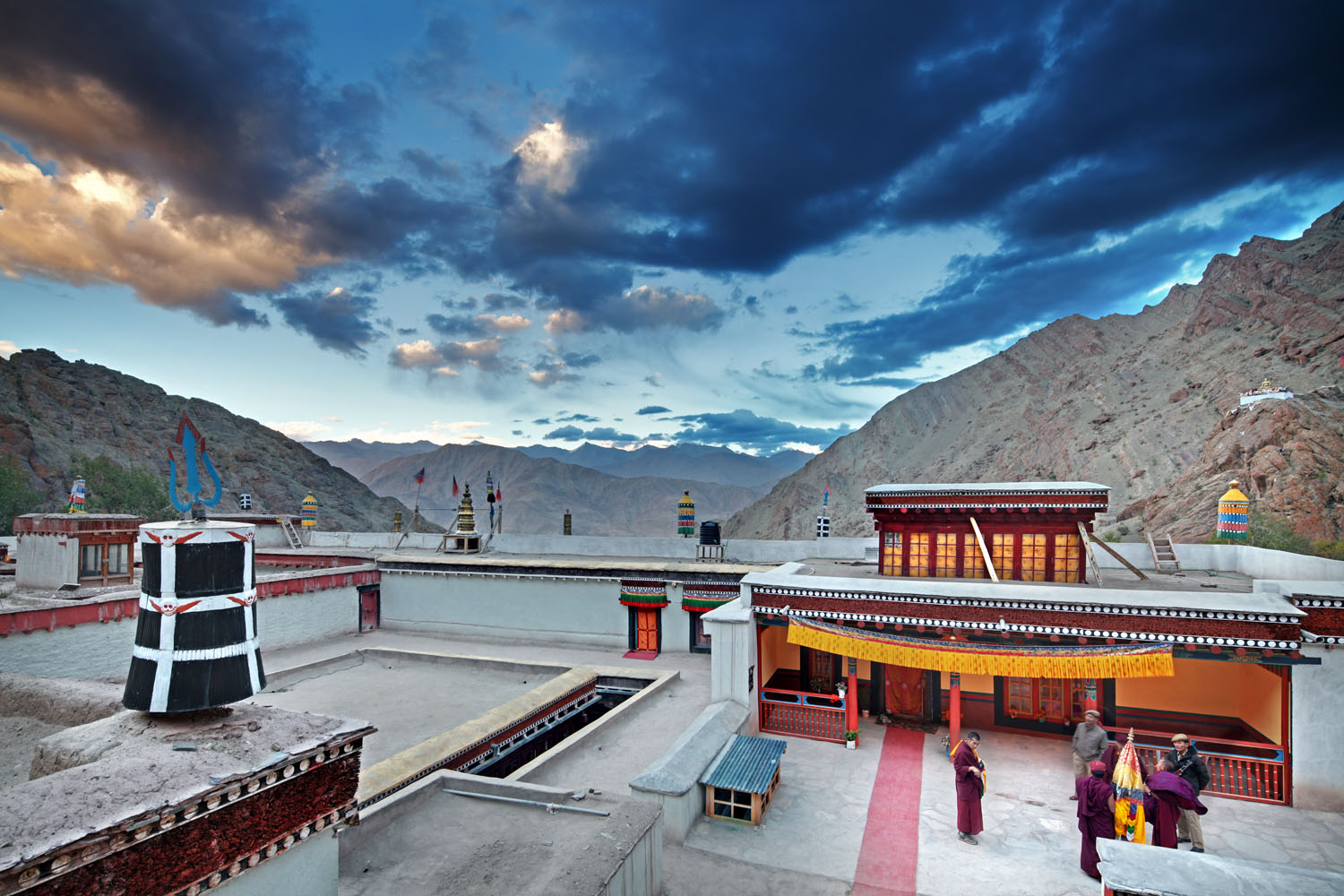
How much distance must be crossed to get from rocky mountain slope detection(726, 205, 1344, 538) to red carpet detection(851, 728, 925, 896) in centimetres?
3998

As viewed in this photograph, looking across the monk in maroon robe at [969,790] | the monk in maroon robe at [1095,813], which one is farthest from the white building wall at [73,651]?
the monk in maroon robe at [1095,813]

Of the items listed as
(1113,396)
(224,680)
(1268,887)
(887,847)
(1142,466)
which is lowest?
(887,847)

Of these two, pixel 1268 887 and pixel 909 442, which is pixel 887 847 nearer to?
pixel 1268 887

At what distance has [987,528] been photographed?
634 inches

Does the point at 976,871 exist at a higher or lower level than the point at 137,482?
lower

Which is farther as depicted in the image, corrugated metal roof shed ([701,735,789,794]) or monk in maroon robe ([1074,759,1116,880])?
corrugated metal roof shed ([701,735,789,794])

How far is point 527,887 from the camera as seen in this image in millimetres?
6000

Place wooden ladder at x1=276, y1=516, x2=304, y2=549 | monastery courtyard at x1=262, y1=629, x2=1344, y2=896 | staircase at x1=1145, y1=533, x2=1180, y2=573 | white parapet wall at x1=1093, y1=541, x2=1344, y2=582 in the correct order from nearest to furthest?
monastery courtyard at x1=262, y1=629, x2=1344, y2=896, white parapet wall at x1=1093, y1=541, x2=1344, y2=582, staircase at x1=1145, y1=533, x2=1180, y2=573, wooden ladder at x1=276, y1=516, x2=304, y2=549

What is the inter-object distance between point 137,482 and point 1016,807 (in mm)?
59753

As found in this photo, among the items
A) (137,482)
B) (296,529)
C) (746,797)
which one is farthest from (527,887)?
(137,482)

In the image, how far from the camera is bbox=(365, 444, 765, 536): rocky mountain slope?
131500 mm

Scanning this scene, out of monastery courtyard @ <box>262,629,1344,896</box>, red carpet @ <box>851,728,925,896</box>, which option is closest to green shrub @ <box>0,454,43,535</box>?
monastery courtyard @ <box>262,629,1344,896</box>

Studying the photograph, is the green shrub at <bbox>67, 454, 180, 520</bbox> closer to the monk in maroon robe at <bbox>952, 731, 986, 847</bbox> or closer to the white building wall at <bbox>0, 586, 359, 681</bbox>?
the white building wall at <bbox>0, 586, 359, 681</bbox>

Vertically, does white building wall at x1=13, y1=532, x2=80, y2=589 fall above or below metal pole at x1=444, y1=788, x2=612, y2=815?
above
